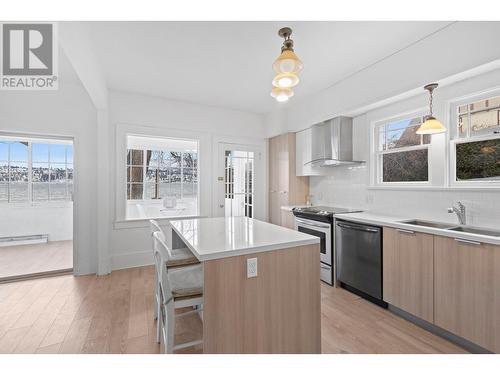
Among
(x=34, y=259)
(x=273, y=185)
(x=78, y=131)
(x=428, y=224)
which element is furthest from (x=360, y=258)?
(x=34, y=259)

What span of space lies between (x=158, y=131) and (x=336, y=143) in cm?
278

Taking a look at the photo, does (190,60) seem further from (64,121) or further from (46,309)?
(46,309)

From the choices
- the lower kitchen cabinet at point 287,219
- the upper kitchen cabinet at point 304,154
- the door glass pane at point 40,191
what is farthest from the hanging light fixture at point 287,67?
the door glass pane at point 40,191

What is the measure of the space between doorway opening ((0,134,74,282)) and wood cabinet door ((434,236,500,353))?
5055mm

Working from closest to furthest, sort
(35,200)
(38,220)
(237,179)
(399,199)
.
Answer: (399,199) → (237,179) → (35,200) → (38,220)

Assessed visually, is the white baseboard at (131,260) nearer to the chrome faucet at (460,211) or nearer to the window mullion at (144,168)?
the window mullion at (144,168)

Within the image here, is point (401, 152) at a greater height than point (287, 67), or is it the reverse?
point (287, 67)

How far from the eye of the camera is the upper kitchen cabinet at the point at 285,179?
437cm

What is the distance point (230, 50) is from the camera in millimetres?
2566

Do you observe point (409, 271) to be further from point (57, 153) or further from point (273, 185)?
point (57, 153)

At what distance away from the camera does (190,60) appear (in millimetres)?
2795

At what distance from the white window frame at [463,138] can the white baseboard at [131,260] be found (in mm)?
4084

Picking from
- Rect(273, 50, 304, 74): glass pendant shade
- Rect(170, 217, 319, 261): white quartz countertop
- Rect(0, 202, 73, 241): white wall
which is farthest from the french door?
Rect(0, 202, 73, 241): white wall

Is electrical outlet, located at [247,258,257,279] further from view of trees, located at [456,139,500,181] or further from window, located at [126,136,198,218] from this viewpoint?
window, located at [126,136,198,218]
